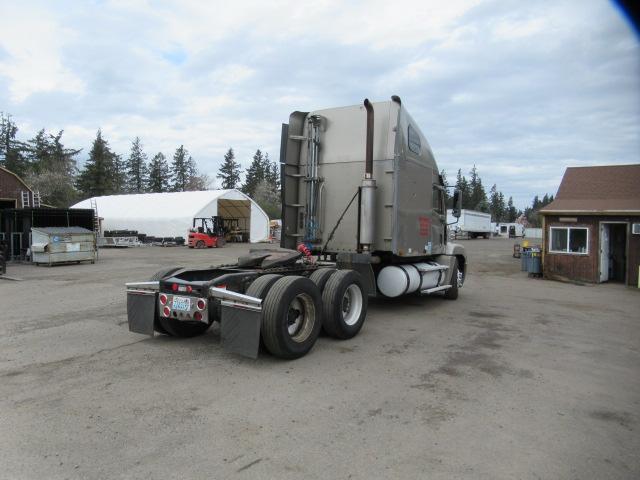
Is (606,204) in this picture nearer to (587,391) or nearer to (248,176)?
(587,391)

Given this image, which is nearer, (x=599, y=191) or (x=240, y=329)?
(x=240, y=329)

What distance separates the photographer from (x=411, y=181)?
8.73 m

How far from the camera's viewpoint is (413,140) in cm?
879

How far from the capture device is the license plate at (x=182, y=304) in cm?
579

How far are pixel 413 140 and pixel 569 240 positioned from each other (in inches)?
452

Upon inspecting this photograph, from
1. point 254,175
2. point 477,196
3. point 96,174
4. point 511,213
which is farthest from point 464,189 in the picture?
point 96,174

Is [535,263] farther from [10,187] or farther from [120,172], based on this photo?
[120,172]

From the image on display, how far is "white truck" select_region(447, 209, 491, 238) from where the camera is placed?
54.5 m

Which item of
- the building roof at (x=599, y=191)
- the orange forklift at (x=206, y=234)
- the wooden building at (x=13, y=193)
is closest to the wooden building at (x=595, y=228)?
the building roof at (x=599, y=191)

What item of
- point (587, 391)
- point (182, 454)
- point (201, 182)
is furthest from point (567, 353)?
point (201, 182)

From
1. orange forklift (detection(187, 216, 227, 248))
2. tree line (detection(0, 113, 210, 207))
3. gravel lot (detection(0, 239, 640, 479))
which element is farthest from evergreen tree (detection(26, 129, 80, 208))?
gravel lot (detection(0, 239, 640, 479))

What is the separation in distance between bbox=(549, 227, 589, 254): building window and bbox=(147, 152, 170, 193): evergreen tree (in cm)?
7454

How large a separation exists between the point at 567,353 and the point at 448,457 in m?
3.98

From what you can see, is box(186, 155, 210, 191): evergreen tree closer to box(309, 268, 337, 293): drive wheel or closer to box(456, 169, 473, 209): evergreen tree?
box(456, 169, 473, 209): evergreen tree
